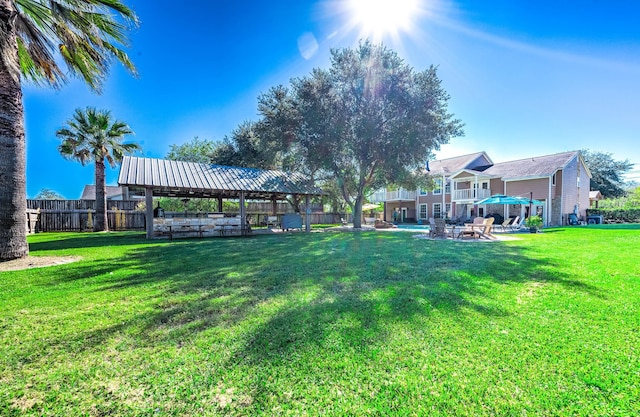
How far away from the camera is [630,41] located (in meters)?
12.2

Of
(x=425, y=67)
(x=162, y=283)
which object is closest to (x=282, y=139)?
(x=425, y=67)

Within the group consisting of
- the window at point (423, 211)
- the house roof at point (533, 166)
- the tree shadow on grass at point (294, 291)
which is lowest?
the tree shadow on grass at point (294, 291)

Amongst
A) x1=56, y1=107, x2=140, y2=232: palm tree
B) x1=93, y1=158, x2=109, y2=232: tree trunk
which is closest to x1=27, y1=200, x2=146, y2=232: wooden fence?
x1=56, y1=107, x2=140, y2=232: palm tree

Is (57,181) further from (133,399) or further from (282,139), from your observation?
(133,399)

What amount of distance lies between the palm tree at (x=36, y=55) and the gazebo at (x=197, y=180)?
4.30 m

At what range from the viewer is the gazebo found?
1234 centimetres

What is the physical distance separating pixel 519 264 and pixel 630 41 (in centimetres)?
1376

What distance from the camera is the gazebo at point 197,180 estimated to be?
12.3 metres

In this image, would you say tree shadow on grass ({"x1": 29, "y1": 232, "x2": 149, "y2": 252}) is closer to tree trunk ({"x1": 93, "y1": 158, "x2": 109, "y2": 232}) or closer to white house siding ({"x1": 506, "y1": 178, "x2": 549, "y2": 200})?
tree trunk ({"x1": 93, "y1": 158, "x2": 109, "y2": 232})

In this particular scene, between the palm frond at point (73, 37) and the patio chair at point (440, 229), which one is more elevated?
the palm frond at point (73, 37)

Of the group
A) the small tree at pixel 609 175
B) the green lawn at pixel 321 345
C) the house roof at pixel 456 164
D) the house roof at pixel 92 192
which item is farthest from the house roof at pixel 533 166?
the house roof at pixel 92 192

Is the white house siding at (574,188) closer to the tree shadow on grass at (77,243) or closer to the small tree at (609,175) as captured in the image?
the small tree at (609,175)

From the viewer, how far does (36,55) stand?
8070 millimetres

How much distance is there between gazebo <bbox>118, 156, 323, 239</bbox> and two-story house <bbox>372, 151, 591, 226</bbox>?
53.9ft
